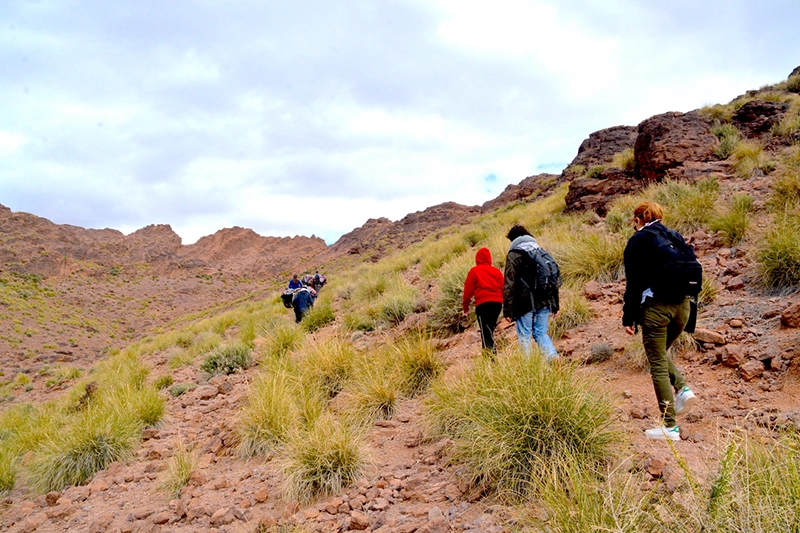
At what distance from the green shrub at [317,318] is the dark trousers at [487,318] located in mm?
5683

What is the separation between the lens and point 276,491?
12.3ft

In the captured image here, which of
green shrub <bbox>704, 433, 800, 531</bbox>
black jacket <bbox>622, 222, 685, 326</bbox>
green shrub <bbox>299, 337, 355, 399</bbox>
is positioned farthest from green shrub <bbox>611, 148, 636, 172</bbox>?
green shrub <bbox>704, 433, 800, 531</bbox>

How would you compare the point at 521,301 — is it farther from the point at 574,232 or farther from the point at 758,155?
the point at 758,155

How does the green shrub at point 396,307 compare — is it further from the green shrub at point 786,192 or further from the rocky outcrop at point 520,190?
the rocky outcrop at point 520,190

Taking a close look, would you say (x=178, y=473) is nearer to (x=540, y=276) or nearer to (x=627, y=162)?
(x=540, y=276)

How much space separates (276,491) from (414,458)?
118cm

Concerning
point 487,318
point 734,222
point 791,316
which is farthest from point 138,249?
point 791,316

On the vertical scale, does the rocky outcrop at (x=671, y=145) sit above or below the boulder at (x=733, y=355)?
above

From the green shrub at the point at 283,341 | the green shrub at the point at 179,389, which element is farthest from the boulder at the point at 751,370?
the green shrub at the point at 179,389

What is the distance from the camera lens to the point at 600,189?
12219 mm

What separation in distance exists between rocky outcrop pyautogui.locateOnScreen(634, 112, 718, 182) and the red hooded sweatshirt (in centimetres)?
753

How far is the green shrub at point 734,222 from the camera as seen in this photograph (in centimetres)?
652

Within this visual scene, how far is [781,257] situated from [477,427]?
4.31m

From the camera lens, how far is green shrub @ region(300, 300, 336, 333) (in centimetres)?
1051
